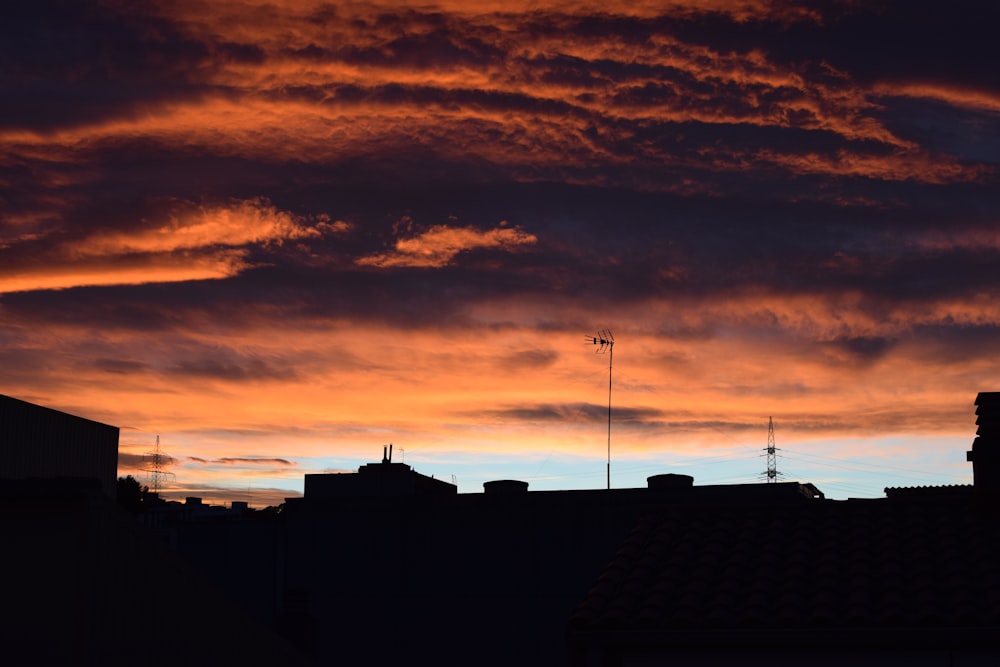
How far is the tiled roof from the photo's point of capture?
54.3 ft

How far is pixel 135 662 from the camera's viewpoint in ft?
80.8

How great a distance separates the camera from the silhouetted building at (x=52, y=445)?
31.6 metres

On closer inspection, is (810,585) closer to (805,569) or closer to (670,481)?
(805,569)

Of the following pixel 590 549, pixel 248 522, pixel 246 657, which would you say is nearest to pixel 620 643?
pixel 246 657

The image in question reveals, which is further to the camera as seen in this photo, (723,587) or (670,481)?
(670,481)

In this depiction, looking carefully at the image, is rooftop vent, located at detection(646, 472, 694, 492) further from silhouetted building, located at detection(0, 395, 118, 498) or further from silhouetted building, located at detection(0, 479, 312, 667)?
silhouetted building, located at detection(0, 479, 312, 667)

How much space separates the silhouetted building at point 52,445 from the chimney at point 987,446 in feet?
67.3

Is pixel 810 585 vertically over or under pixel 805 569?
under

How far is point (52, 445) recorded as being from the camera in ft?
112

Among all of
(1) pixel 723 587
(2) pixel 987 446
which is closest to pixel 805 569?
(1) pixel 723 587

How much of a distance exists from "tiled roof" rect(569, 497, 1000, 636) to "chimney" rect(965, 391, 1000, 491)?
0.38 m

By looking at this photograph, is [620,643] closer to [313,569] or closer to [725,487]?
[725,487]

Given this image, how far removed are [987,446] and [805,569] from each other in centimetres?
444

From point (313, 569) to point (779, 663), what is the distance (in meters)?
37.4
